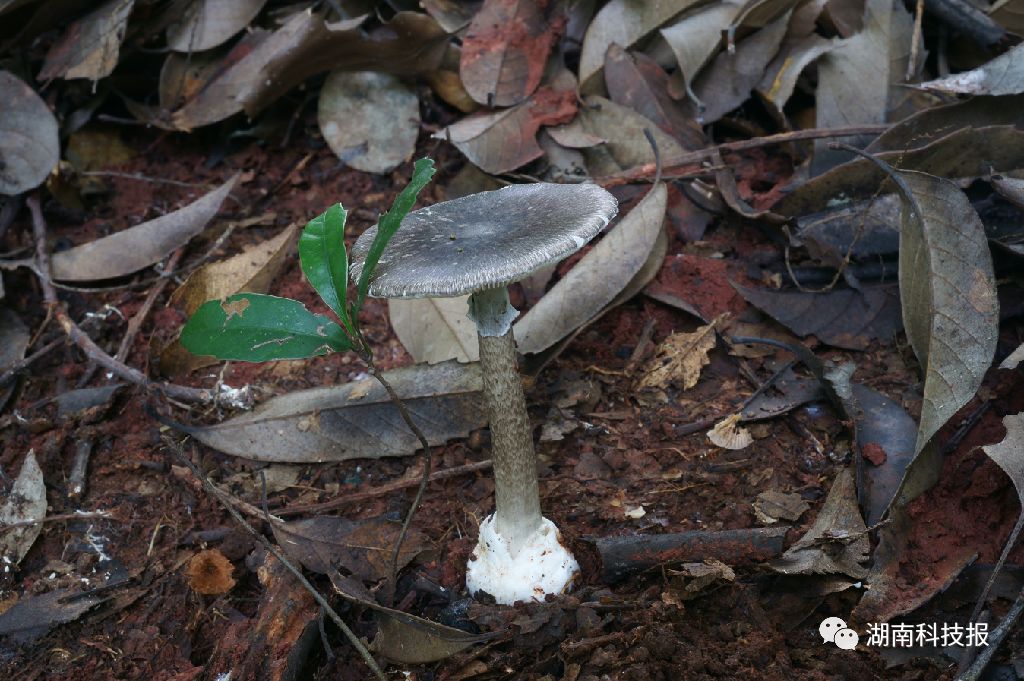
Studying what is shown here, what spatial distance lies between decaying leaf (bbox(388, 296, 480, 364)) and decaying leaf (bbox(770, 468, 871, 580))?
3.93ft

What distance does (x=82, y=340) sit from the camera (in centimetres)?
338

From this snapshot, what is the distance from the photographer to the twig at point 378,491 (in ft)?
9.34

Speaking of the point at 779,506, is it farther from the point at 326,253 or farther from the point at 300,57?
the point at 300,57

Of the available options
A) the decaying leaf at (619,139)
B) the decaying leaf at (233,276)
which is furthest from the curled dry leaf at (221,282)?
the decaying leaf at (619,139)

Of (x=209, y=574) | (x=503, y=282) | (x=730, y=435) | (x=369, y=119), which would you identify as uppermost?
(x=503, y=282)

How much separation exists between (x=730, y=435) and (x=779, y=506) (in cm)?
31

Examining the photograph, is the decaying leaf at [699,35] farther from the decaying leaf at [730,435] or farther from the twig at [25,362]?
→ the twig at [25,362]

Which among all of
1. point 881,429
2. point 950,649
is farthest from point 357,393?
point 950,649

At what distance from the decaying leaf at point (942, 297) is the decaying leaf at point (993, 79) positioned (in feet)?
1.67

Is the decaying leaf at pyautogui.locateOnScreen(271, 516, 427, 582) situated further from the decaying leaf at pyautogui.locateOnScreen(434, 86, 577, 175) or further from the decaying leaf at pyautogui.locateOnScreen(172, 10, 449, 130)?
the decaying leaf at pyautogui.locateOnScreen(172, 10, 449, 130)

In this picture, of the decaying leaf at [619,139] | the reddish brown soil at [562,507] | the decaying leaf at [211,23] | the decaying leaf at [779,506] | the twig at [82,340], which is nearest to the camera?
the reddish brown soil at [562,507]

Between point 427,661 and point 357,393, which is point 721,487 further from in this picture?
point 357,393

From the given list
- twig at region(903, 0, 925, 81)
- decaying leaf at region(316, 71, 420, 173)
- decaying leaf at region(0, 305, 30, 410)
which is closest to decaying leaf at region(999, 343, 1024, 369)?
twig at region(903, 0, 925, 81)

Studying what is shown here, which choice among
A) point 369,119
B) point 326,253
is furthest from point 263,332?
point 369,119
